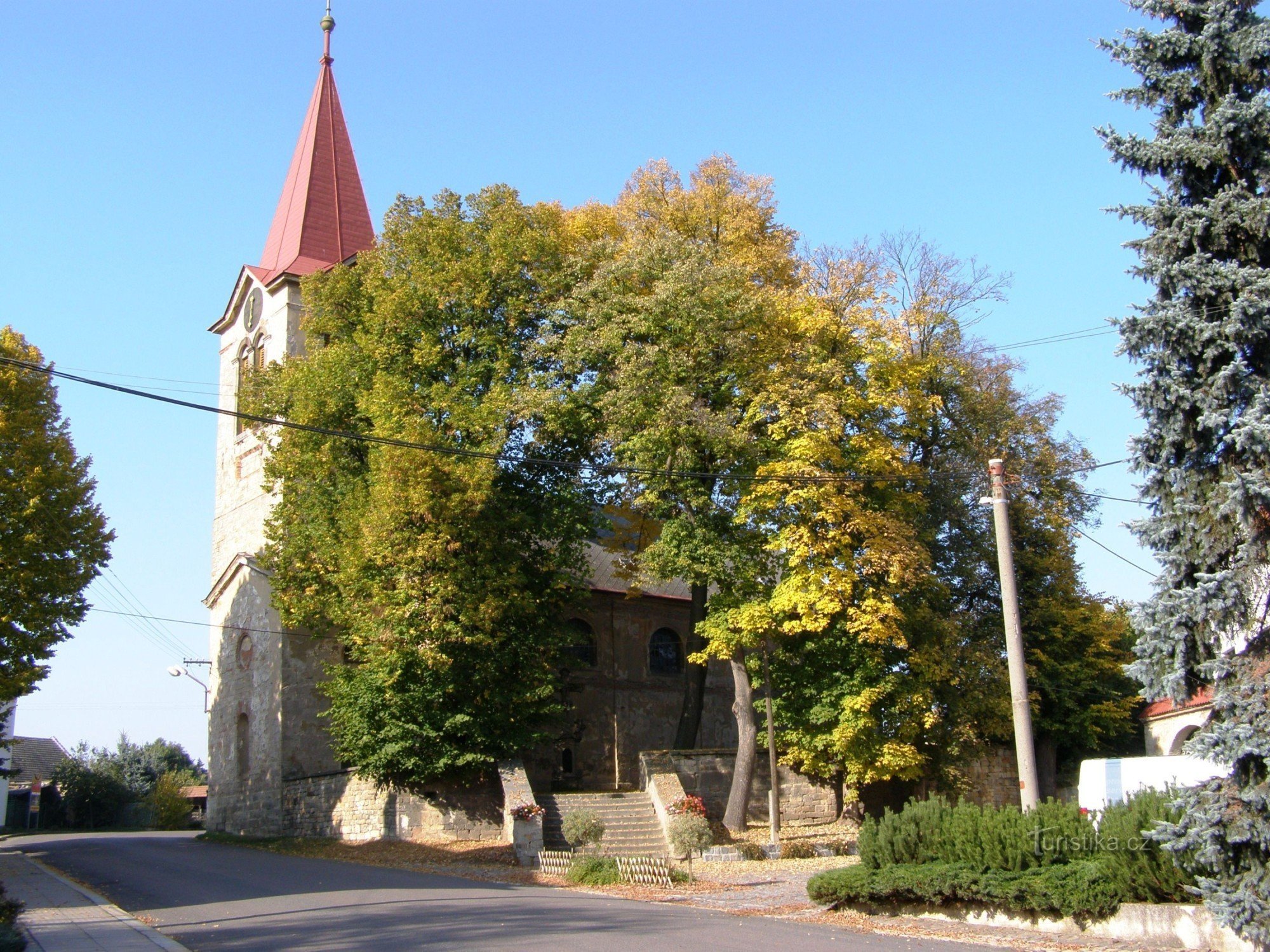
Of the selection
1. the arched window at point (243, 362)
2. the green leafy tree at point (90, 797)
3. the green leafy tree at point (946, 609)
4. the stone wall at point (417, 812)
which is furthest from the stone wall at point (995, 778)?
the green leafy tree at point (90, 797)

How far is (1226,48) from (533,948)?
34.9ft

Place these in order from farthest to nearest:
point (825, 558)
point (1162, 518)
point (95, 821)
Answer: point (95, 821), point (825, 558), point (1162, 518)

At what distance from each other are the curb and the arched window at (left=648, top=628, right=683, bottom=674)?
694 inches

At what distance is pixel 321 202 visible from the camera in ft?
114

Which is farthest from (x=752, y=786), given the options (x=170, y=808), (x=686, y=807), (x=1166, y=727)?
(x=170, y=808)

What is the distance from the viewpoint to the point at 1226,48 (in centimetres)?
1024

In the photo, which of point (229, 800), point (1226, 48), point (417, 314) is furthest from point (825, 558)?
point (229, 800)

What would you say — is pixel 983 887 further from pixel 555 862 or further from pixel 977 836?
pixel 555 862

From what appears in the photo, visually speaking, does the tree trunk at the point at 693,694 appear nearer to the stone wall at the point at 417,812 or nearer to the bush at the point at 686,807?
the bush at the point at 686,807

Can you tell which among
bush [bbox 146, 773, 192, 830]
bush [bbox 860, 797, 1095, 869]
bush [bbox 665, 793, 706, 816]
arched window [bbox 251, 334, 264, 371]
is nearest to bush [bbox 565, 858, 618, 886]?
bush [bbox 665, 793, 706, 816]

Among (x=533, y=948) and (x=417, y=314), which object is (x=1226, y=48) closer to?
(x=533, y=948)

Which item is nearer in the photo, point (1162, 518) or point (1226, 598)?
point (1226, 598)

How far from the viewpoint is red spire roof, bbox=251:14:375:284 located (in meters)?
34.1

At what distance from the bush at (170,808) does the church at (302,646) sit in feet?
54.9
